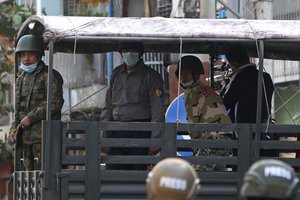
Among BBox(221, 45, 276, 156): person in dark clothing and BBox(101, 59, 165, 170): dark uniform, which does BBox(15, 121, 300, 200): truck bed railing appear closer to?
BBox(221, 45, 276, 156): person in dark clothing

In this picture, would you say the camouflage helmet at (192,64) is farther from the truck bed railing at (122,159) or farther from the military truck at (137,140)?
the truck bed railing at (122,159)

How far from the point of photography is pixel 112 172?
7.00 meters

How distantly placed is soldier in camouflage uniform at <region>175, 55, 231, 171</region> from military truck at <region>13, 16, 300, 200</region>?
35cm

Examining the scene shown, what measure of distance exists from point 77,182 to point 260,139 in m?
1.48

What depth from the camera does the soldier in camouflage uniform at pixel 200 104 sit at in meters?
7.51

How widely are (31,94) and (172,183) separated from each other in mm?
4506

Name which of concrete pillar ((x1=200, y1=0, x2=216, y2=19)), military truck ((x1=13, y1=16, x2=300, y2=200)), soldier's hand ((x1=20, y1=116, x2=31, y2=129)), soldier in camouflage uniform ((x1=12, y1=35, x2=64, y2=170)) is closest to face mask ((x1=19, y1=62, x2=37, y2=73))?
soldier in camouflage uniform ((x1=12, y1=35, x2=64, y2=170))

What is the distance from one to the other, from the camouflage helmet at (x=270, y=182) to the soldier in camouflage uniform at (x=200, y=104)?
354 cm

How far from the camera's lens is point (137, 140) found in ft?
23.2

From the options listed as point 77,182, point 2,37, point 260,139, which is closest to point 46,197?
point 77,182

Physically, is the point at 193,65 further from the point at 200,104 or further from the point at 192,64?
the point at 200,104

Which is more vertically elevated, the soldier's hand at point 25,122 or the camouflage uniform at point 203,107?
the camouflage uniform at point 203,107

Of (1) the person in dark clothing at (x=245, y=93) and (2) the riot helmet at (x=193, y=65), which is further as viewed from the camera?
(2) the riot helmet at (x=193, y=65)

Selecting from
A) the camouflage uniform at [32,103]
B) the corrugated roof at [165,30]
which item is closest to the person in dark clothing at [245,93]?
the corrugated roof at [165,30]
